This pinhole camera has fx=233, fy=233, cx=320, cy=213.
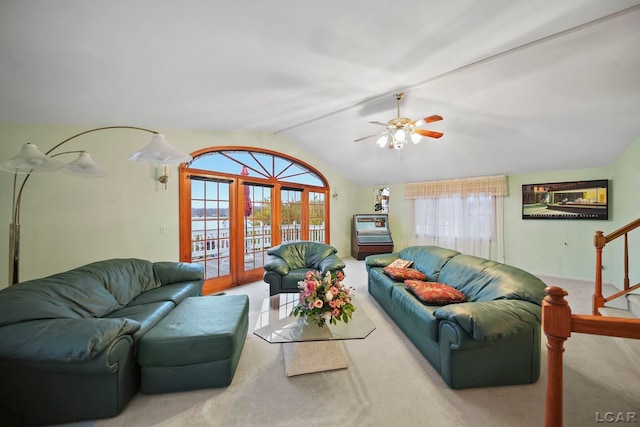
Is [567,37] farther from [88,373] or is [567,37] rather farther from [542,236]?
[88,373]

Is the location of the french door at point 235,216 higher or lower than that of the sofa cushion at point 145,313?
higher

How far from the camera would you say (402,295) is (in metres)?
2.39

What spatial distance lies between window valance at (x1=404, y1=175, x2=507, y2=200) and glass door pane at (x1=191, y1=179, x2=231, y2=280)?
4.40m

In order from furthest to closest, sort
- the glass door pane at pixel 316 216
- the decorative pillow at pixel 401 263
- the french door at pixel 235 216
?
the glass door pane at pixel 316 216 → the french door at pixel 235 216 → the decorative pillow at pixel 401 263

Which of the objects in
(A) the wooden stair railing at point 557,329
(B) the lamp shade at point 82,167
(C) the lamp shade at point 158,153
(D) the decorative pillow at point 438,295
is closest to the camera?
(A) the wooden stair railing at point 557,329

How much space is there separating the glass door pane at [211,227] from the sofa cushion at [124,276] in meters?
0.95

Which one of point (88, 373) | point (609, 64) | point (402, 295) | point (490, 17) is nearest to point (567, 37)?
point (609, 64)

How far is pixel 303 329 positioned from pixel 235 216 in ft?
8.75

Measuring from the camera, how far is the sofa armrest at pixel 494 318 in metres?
1.53

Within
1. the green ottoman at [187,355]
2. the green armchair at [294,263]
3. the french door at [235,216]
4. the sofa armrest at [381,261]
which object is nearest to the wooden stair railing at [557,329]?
the green ottoman at [187,355]

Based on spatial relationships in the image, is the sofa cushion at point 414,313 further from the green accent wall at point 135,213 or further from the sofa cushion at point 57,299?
the green accent wall at point 135,213

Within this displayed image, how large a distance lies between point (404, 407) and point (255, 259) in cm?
351

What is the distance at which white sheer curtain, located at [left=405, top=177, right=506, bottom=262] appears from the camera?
4.86 m

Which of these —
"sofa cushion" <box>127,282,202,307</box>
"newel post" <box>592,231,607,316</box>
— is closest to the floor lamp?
"sofa cushion" <box>127,282,202,307</box>
